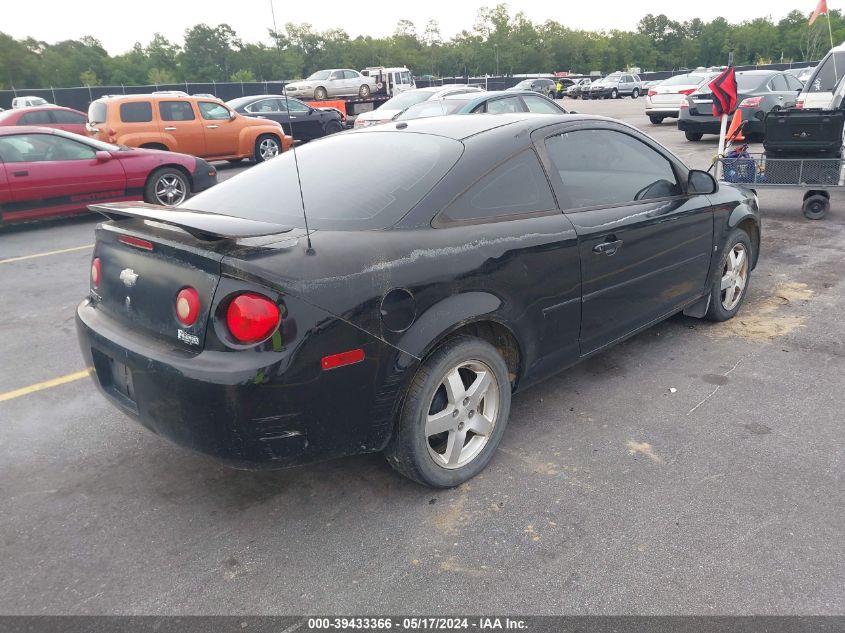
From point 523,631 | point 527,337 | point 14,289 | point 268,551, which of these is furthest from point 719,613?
point 14,289

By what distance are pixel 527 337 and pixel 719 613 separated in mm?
1428

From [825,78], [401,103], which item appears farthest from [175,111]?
[825,78]

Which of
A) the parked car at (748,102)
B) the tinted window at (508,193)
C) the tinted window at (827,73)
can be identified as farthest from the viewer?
the parked car at (748,102)

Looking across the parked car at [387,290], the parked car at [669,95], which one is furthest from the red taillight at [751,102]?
the parked car at [387,290]

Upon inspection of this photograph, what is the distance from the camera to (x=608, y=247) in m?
3.67

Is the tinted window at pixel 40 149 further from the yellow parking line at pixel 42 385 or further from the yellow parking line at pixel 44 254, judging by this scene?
the yellow parking line at pixel 42 385

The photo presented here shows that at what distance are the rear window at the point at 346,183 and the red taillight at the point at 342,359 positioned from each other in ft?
1.86

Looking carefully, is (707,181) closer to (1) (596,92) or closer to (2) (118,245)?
(2) (118,245)

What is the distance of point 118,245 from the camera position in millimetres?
3045

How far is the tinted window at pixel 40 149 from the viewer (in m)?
9.08

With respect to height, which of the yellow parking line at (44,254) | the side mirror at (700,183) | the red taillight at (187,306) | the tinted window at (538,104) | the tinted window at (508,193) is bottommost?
the yellow parking line at (44,254)

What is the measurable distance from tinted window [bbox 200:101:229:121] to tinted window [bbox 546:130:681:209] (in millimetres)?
12145

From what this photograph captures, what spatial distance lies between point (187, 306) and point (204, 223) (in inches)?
13.1

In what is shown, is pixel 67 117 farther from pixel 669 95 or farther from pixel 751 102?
pixel 669 95
